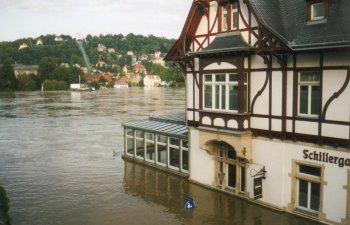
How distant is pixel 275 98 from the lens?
1551 centimetres

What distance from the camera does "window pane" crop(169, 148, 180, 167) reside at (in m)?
21.7

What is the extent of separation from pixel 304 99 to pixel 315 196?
3529mm

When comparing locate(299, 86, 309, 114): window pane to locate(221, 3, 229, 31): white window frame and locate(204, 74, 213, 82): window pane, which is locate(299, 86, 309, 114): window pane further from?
locate(221, 3, 229, 31): white window frame

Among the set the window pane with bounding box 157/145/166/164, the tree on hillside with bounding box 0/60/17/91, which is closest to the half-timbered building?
the window pane with bounding box 157/145/166/164

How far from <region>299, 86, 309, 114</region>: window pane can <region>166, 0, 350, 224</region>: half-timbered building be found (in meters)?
0.04

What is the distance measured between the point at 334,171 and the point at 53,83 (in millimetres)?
152409

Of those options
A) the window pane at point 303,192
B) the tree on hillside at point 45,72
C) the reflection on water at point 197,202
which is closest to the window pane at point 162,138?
the reflection on water at point 197,202

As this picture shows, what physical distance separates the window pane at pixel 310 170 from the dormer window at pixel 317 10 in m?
5.39

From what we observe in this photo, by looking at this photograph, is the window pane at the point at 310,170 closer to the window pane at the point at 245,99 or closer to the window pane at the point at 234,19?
the window pane at the point at 245,99

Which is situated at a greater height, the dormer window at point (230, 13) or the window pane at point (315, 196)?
the dormer window at point (230, 13)

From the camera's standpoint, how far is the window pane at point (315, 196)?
48.2ft

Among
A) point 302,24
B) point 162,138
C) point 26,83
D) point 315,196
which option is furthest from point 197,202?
point 26,83

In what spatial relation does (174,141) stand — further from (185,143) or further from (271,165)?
(271,165)

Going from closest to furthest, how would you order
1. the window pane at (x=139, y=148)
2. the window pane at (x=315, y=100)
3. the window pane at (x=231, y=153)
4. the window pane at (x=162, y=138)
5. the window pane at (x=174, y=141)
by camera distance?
1. the window pane at (x=315, y=100)
2. the window pane at (x=231, y=153)
3. the window pane at (x=174, y=141)
4. the window pane at (x=162, y=138)
5. the window pane at (x=139, y=148)
